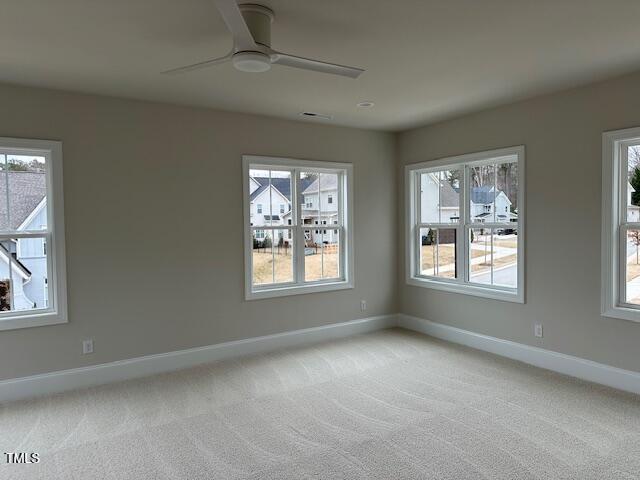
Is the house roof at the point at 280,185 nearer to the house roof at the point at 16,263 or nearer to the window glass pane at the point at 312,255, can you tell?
the window glass pane at the point at 312,255

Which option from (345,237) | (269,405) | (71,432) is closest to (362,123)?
(345,237)

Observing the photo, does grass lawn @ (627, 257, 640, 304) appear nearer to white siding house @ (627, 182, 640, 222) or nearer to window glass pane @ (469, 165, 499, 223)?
white siding house @ (627, 182, 640, 222)

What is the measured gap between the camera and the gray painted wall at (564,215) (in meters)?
3.63

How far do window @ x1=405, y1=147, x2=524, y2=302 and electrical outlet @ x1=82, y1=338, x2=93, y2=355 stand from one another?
3760 millimetres

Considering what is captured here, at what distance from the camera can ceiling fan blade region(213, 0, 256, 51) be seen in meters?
1.78

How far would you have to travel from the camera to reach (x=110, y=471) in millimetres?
2539

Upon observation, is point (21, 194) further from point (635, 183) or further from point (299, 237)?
point (635, 183)

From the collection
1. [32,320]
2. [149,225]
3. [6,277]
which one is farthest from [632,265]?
[6,277]

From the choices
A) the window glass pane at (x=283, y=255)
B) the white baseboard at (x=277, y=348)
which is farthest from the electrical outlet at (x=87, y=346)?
the window glass pane at (x=283, y=255)

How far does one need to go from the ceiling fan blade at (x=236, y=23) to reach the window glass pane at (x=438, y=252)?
12.1 feet

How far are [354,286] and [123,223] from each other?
9.27 ft

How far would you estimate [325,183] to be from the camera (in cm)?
538

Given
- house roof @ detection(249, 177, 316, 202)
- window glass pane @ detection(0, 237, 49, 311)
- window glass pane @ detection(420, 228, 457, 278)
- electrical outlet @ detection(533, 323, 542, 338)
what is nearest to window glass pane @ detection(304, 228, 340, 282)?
house roof @ detection(249, 177, 316, 202)

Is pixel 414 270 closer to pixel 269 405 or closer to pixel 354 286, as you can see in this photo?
pixel 354 286
